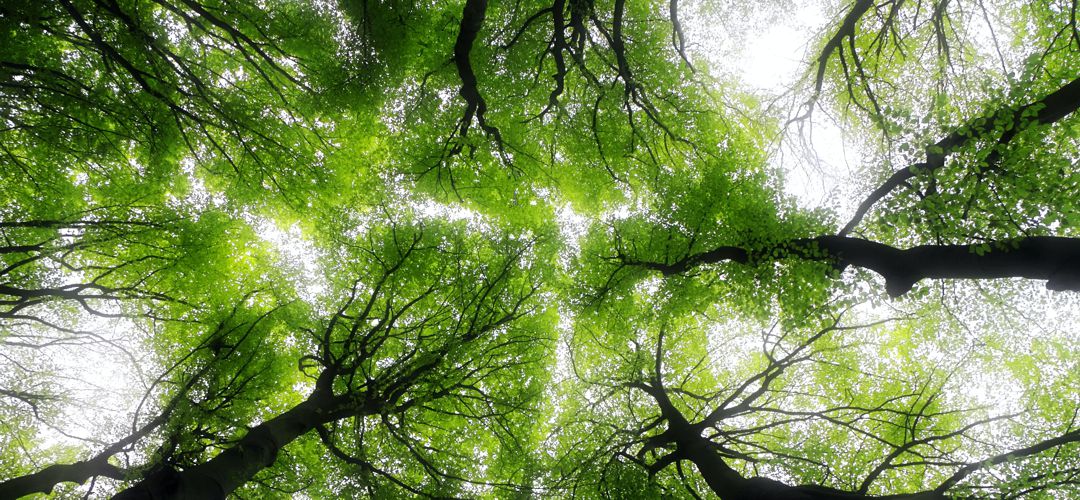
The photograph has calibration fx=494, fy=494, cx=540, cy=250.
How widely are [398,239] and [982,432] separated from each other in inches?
508

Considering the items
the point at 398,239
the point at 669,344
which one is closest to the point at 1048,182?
the point at 669,344

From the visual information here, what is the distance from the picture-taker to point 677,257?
30.8 ft

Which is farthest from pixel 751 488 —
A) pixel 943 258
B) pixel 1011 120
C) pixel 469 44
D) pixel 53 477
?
pixel 53 477

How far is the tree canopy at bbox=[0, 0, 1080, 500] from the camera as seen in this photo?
7633mm

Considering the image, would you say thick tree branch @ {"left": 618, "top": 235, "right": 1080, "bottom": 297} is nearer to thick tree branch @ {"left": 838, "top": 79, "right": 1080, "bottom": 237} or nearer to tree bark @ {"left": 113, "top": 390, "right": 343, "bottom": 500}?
thick tree branch @ {"left": 838, "top": 79, "right": 1080, "bottom": 237}

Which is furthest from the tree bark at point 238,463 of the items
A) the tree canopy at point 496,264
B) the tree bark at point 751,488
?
the tree bark at point 751,488

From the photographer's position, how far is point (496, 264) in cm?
1053

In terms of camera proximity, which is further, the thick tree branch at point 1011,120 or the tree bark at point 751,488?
the tree bark at point 751,488

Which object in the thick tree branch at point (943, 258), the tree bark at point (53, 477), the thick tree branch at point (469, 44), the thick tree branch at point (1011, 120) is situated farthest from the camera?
the thick tree branch at point (469, 44)

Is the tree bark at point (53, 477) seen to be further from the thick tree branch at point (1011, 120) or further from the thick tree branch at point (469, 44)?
the thick tree branch at point (1011, 120)

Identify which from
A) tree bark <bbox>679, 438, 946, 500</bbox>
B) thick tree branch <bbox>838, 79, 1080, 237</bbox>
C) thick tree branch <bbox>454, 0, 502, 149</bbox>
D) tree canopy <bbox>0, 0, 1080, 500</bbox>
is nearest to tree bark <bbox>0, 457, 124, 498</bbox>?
tree canopy <bbox>0, 0, 1080, 500</bbox>

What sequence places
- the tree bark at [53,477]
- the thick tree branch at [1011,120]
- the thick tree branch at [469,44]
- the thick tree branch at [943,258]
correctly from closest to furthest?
the thick tree branch at [943,258] < the thick tree branch at [1011,120] < the tree bark at [53,477] < the thick tree branch at [469,44]

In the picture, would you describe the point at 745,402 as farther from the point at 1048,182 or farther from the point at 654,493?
the point at 1048,182

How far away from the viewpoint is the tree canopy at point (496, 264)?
7.63m
